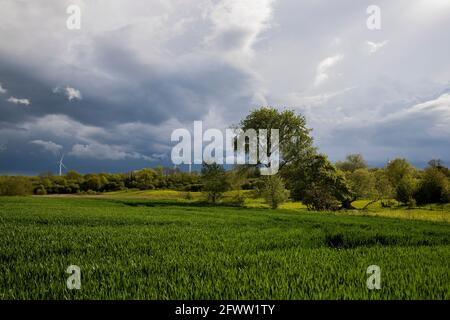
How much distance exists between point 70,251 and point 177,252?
2974mm

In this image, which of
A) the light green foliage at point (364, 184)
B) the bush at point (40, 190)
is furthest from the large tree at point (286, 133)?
the bush at point (40, 190)

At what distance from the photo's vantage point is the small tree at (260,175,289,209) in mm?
44250

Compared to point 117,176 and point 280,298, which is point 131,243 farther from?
point 117,176

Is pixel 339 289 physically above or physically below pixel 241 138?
below

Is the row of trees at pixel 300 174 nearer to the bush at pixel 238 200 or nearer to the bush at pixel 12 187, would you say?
the bush at pixel 238 200

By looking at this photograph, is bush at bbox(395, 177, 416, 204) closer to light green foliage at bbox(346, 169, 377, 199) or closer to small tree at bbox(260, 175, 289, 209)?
light green foliage at bbox(346, 169, 377, 199)

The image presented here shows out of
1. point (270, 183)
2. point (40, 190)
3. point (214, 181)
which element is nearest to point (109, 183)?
point (40, 190)

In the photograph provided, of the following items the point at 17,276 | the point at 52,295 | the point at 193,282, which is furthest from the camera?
the point at 17,276

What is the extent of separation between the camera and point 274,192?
44312 millimetres

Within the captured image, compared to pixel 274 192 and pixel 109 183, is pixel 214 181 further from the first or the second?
pixel 109 183

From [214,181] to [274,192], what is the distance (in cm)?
1136

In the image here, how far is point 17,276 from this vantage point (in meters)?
5.68
